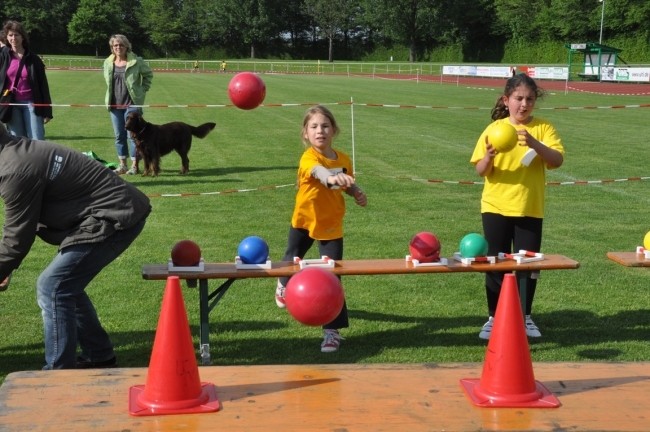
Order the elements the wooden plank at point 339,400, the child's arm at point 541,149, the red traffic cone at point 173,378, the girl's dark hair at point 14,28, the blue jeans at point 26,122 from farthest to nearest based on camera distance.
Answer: the blue jeans at point 26,122
the girl's dark hair at point 14,28
the child's arm at point 541,149
the red traffic cone at point 173,378
the wooden plank at point 339,400

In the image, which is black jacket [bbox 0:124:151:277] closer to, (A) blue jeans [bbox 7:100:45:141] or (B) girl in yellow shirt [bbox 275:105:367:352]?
(B) girl in yellow shirt [bbox 275:105:367:352]

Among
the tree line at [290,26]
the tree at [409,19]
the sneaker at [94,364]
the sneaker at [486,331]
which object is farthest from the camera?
the tree at [409,19]

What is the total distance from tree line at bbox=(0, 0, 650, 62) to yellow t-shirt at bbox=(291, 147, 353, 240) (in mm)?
76473

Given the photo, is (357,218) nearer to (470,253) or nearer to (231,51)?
(470,253)

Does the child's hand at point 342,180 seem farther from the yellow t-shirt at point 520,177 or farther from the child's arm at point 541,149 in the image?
the child's arm at point 541,149

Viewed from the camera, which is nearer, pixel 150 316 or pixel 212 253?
pixel 150 316

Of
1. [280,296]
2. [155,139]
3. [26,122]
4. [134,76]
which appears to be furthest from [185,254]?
[26,122]

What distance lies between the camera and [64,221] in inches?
180

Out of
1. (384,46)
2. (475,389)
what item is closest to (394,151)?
(475,389)

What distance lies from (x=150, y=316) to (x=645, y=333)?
4.13 metres

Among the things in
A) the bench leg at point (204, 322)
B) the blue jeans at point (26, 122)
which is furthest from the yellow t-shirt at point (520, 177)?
the blue jeans at point (26, 122)

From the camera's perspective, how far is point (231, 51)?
332ft

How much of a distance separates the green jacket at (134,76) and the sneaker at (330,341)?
8.36m

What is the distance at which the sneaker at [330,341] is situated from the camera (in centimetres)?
568
